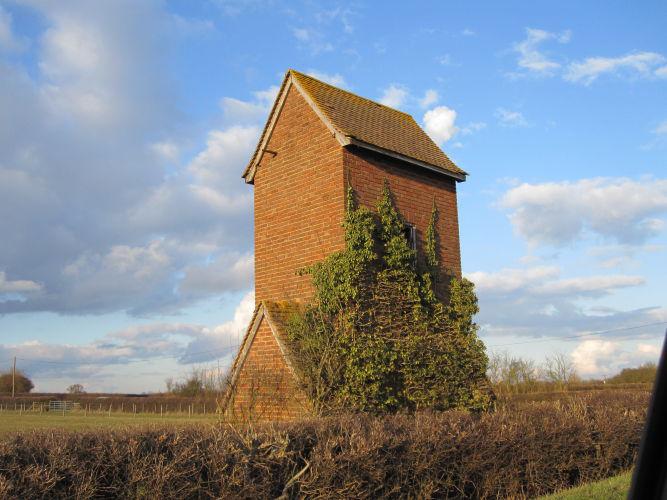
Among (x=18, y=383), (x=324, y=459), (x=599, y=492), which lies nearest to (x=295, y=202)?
(x=324, y=459)

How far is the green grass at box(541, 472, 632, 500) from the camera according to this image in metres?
10.3

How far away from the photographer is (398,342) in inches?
612

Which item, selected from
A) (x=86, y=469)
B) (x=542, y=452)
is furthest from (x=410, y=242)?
→ (x=86, y=469)

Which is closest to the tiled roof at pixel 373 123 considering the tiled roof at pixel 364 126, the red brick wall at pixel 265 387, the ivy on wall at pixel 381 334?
the tiled roof at pixel 364 126

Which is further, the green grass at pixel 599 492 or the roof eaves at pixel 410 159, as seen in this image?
the roof eaves at pixel 410 159

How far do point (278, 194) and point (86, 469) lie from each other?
12.3 metres

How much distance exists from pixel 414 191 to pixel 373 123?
8.64 ft

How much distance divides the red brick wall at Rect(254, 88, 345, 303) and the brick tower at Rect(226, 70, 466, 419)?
0.10 ft

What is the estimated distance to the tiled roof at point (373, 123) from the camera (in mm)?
17484

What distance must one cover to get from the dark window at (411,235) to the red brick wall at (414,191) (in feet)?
0.49

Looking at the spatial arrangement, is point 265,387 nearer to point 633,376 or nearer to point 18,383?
point 633,376

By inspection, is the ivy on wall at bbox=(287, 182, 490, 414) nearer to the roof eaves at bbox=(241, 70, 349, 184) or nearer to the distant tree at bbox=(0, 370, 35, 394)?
the roof eaves at bbox=(241, 70, 349, 184)

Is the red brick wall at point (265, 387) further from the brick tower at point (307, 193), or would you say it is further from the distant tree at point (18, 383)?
the distant tree at point (18, 383)

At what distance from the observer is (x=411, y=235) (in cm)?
1772
